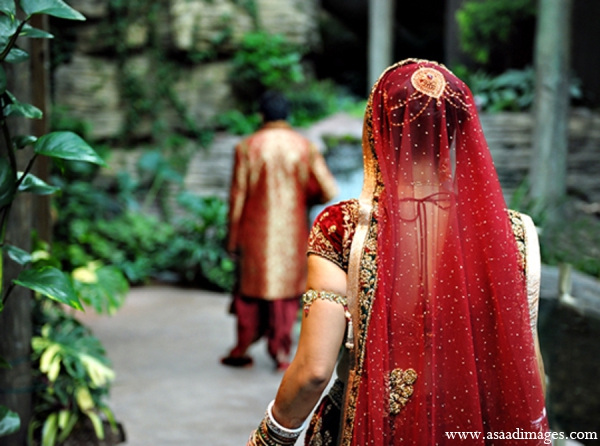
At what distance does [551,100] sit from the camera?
29.6 feet

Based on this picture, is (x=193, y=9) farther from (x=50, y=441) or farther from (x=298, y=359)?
(x=298, y=359)

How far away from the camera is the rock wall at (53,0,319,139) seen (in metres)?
11.5

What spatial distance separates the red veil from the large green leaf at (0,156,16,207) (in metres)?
1.16

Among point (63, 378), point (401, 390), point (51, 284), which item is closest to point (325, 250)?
point (401, 390)

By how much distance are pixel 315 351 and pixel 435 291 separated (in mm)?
305

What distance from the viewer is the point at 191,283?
9180 millimetres

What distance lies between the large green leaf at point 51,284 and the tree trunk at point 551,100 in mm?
7292

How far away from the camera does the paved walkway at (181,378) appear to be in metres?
4.17

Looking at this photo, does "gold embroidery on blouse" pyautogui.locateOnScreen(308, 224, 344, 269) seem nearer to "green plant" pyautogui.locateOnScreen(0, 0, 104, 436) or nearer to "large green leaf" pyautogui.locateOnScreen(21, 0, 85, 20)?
"green plant" pyautogui.locateOnScreen(0, 0, 104, 436)

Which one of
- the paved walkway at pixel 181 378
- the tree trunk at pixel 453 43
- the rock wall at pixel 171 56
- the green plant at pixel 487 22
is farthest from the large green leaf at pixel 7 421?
the tree trunk at pixel 453 43

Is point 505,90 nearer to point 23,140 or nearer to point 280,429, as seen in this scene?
point 23,140

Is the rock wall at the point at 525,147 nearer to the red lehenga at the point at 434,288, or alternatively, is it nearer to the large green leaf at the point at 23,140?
the large green leaf at the point at 23,140

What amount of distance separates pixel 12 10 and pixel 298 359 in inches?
50.4

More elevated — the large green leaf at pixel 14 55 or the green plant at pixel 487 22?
the green plant at pixel 487 22
